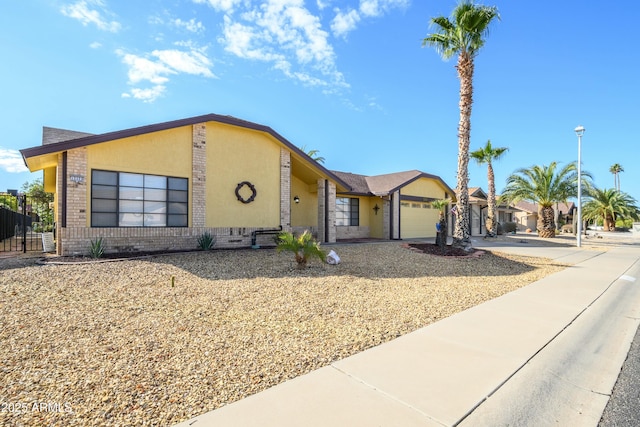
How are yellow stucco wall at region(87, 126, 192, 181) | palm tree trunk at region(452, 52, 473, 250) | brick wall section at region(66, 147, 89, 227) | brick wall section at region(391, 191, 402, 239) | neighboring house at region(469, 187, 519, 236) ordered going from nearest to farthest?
brick wall section at region(66, 147, 89, 227), yellow stucco wall at region(87, 126, 192, 181), palm tree trunk at region(452, 52, 473, 250), brick wall section at region(391, 191, 402, 239), neighboring house at region(469, 187, 519, 236)

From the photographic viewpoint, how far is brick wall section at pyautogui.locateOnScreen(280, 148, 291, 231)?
14406 mm

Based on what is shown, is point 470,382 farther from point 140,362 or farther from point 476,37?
point 476,37

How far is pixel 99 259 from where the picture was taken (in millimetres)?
9477

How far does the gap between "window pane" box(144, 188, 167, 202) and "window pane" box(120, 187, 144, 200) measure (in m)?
0.14

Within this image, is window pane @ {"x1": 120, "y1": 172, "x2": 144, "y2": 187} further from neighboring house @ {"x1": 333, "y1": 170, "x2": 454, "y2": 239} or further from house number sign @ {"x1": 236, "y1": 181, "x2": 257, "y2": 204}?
neighboring house @ {"x1": 333, "y1": 170, "x2": 454, "y2": 239}

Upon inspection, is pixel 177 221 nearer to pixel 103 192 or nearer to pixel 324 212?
pixel 103 192

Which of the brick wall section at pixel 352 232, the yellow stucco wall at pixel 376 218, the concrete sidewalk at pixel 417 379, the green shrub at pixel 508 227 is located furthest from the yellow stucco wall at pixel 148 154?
the green shrub at pixel 508 227

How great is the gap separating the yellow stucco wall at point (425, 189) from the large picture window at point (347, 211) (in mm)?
3299

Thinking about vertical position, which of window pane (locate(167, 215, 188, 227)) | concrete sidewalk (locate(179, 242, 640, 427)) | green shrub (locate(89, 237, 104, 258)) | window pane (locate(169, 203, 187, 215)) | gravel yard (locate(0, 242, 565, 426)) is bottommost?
concrete sidewalk (locate(179, 242, 640, 427))

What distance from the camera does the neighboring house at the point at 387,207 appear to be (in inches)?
786

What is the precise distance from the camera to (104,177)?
10484 millimetres

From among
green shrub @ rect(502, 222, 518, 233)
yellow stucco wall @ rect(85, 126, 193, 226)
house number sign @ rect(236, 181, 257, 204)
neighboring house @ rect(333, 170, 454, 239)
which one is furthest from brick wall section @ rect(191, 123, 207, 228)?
green shrub @ rect(502, 222, 518, 233)

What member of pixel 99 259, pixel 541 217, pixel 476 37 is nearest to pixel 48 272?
pixel 99 259

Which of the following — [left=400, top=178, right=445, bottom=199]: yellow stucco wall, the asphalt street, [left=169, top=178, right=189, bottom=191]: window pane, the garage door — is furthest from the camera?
[left=400, top=178, right=445, bottom=199]: yellow stucco wall
